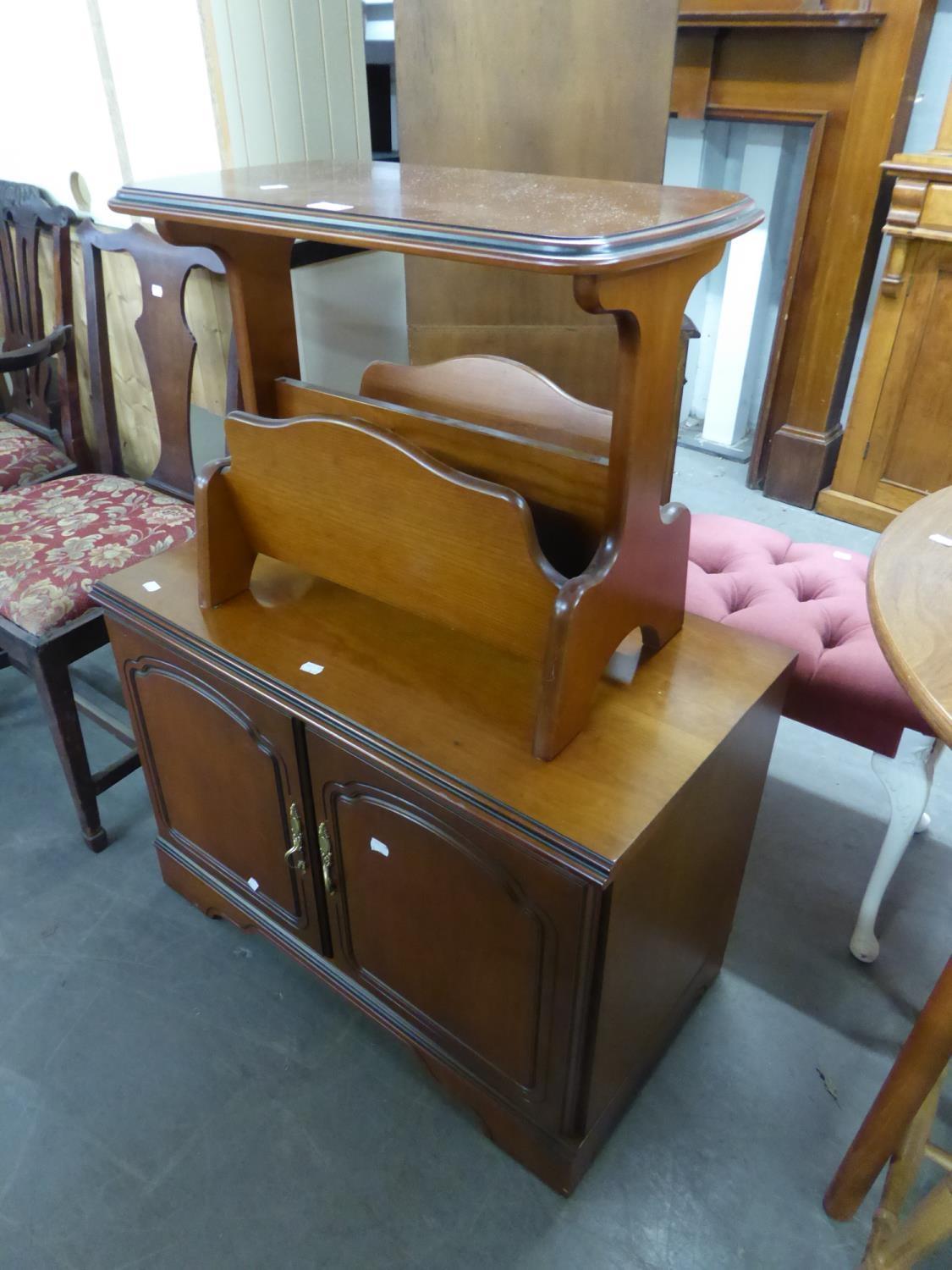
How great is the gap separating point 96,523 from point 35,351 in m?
0.50

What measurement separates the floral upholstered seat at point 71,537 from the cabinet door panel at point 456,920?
0.73 metres

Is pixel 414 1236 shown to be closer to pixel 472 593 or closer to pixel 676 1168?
pixel 676 1168

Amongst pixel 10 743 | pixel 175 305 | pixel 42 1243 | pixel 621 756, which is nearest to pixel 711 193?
pixel 621 756

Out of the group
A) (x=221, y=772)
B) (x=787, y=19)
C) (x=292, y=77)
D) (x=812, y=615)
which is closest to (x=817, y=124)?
(x=787, y=19)

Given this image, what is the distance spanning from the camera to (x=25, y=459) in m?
2.06

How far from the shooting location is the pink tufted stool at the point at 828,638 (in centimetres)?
134

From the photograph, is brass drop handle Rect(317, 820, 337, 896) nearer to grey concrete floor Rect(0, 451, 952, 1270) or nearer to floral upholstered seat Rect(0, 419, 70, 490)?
grey concrete floor Rect(0, 451, 952, 1270)

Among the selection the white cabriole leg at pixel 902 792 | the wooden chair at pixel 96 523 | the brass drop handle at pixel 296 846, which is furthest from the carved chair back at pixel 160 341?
the white cabriole leg at pixel 902 792

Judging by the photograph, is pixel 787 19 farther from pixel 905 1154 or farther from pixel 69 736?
pixel 905 1154

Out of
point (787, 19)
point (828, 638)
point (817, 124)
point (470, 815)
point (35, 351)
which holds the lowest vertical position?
point (828, 638)

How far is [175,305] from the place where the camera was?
169 cm

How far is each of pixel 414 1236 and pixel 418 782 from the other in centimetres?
67

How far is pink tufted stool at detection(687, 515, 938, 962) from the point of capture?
134 centimetres

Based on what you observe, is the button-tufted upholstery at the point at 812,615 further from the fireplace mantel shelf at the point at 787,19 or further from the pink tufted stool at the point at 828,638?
the fireplace mantel shelf at the point at 787,19
